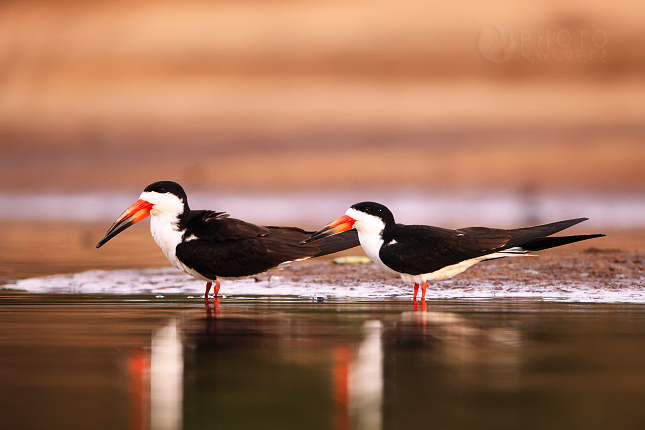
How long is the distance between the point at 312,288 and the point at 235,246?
1459mm

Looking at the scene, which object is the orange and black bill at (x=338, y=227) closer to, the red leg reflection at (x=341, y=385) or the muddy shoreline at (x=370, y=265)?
the muddy shoreline at (x=370, y=265)

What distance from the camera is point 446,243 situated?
8797 mm

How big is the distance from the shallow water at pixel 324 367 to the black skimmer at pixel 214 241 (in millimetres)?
1238

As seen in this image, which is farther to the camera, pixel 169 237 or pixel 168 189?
pixel 168 189

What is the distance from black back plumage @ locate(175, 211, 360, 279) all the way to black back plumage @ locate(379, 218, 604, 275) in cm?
80

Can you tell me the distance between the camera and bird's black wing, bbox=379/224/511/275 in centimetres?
862

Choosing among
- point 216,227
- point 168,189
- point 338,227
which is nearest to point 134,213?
point 168,189

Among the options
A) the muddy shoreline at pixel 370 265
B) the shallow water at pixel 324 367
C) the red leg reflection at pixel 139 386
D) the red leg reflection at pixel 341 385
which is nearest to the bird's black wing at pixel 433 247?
the shallow water at pixel 324 367

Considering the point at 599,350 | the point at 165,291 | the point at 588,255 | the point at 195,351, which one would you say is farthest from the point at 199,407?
the point at 588,255

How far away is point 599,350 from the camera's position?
17.1 ft

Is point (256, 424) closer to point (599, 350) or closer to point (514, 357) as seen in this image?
point (514, 357)

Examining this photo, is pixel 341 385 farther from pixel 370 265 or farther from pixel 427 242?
pixel 370 265

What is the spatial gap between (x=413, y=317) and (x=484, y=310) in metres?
0.85

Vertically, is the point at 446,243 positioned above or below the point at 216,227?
below
